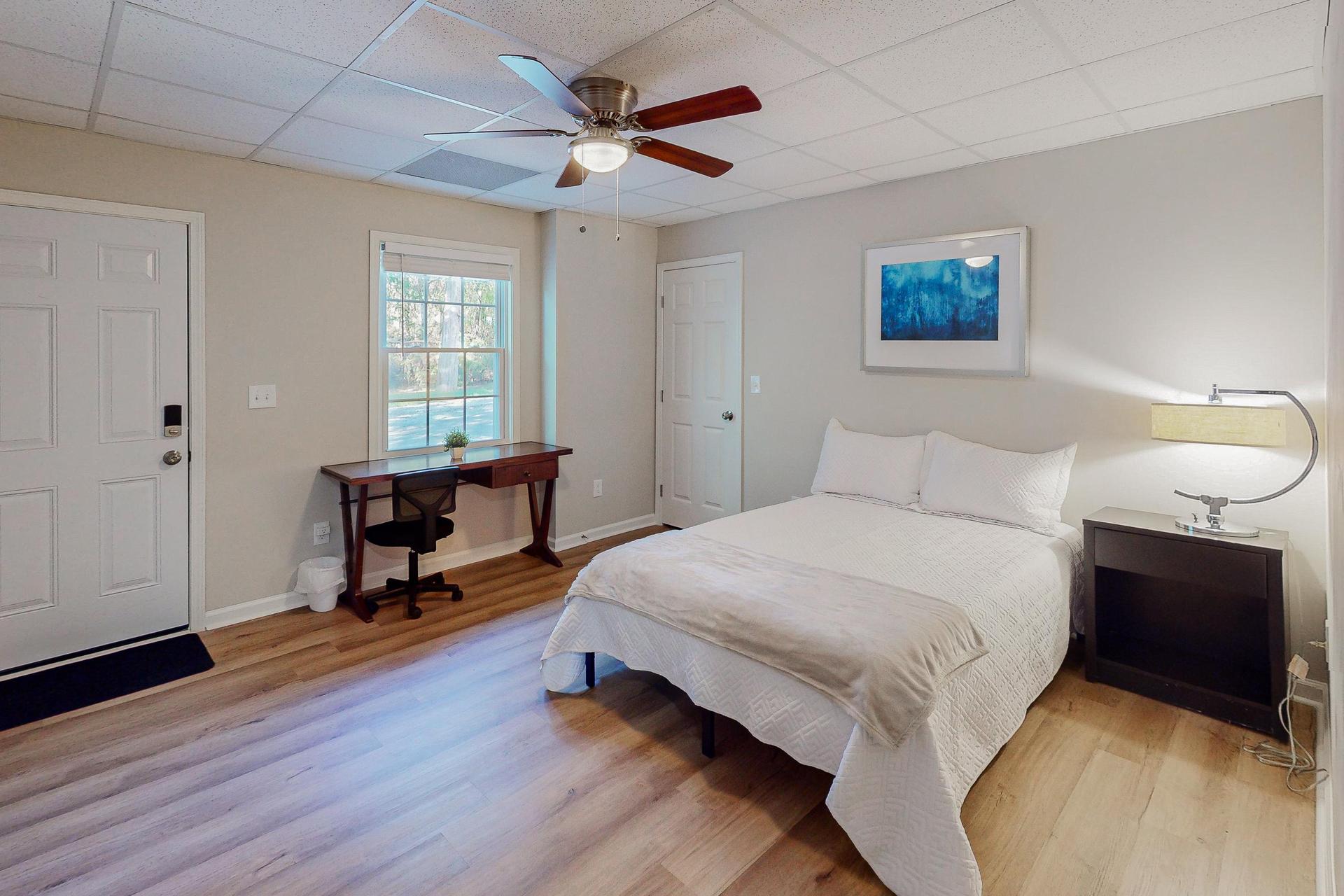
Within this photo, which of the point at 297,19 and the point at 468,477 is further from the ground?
the point at 297,19

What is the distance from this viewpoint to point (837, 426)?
4.27 m

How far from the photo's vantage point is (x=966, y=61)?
2.39 metres

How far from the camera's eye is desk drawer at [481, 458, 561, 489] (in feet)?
13.8

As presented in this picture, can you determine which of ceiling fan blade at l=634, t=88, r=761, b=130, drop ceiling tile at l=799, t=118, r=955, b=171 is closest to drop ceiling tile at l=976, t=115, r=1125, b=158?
drop ceiling tile at l=799, t=118, r=955, b=171

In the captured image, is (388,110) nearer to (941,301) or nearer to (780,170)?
(780,170)

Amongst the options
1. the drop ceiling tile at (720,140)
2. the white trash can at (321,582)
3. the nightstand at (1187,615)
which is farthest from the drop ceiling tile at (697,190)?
the white trash can at (321,582)

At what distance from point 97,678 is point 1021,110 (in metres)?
4.82

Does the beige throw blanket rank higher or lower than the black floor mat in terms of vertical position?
higher

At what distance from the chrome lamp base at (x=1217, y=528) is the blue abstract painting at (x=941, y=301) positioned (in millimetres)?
1305

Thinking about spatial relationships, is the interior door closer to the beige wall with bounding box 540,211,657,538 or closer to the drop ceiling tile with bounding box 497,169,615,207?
the beige wall with bounding box 540,211,657,538

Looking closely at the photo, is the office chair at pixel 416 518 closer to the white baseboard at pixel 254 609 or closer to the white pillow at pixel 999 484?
the white baseboard at pixel 254 609

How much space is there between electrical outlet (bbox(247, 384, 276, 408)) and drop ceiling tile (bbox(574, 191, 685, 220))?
7.56 feet

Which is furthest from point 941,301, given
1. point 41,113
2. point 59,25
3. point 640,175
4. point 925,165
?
point 41,113

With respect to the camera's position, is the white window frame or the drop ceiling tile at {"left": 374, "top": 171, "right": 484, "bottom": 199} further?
the white window frame
